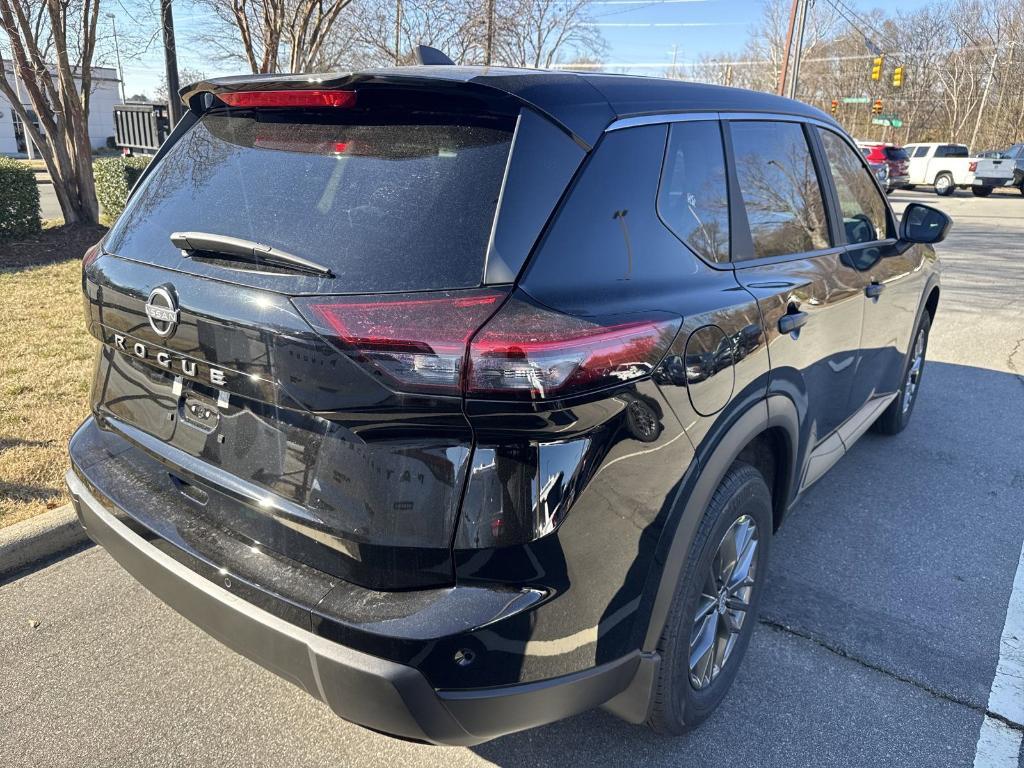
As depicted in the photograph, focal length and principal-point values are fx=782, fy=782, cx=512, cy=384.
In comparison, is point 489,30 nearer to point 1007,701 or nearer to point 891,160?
point 891,160

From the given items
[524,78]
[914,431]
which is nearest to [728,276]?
[524,78]

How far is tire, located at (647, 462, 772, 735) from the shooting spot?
212 cm

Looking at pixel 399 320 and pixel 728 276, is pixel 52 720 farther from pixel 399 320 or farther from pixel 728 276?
pixel 728 276

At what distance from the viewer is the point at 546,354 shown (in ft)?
5.43

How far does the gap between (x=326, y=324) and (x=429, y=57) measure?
153 cm

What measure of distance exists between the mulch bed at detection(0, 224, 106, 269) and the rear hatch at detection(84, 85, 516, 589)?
8371 mm

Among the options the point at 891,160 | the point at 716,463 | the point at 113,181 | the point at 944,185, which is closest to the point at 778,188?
the point at 716,463

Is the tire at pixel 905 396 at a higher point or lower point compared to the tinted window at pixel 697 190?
lower

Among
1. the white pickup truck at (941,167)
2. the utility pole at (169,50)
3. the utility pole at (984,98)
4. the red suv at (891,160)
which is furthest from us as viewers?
the utility pole at (984,98)

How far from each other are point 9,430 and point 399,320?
3.59 m

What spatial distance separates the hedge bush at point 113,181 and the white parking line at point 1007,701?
11464 millimetres

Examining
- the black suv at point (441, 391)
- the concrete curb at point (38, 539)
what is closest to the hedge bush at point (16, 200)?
the concrete curb at point (38, 539)

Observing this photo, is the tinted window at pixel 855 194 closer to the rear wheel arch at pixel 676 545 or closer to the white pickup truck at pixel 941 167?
the rear wheel arch at pixel 676 545

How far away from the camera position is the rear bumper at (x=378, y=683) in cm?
168
